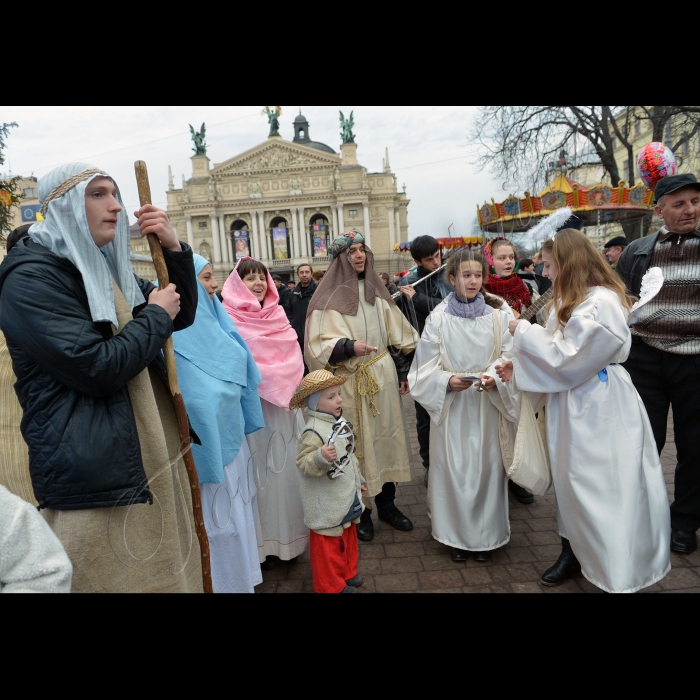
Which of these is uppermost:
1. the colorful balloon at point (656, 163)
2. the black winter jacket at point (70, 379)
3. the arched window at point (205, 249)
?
the arched window at point (205, 249)

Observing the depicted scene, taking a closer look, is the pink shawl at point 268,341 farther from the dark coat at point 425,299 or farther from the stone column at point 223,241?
the stone column at point 223,241

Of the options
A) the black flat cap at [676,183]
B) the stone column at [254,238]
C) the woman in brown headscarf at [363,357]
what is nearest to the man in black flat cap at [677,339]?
the black flat cap at [676,183]

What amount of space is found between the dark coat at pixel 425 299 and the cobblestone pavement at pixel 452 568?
168cm

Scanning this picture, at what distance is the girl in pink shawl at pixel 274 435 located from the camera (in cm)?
324

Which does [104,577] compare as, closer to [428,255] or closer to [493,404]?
[493,404]

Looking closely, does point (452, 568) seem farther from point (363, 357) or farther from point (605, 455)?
point (363, 357)

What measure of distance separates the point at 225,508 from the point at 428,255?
2.82 meters

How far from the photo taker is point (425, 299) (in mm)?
4328

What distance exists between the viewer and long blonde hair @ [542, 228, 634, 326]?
267 centimetres

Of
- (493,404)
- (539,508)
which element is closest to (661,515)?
(493,404)

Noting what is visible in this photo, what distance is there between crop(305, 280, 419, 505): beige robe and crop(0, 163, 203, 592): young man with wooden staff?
5.60 ft

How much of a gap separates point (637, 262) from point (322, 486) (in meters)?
2.56

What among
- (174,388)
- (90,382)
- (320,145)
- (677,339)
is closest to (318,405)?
(174,388)

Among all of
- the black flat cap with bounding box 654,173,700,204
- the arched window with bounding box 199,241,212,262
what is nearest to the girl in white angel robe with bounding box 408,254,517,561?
the black flat cap with bounding box 654,173,700,204
